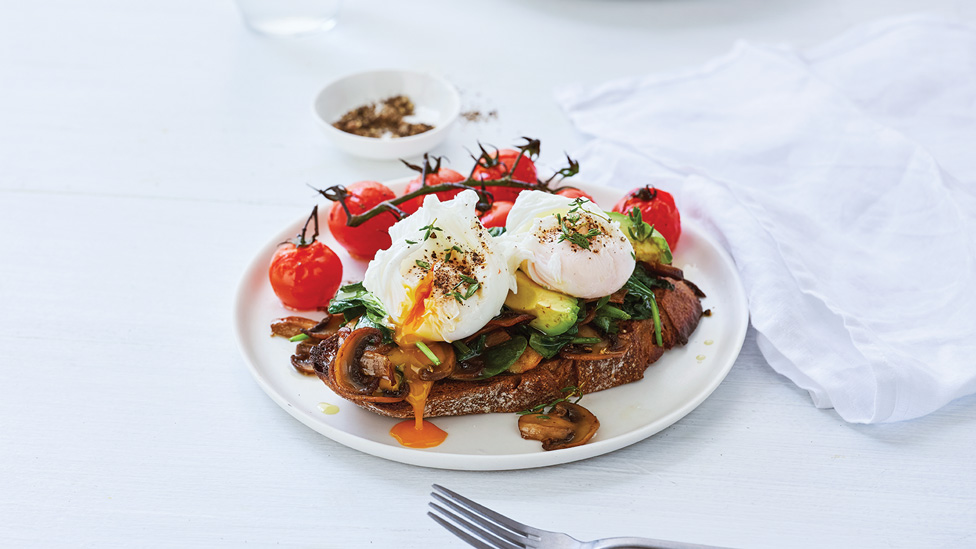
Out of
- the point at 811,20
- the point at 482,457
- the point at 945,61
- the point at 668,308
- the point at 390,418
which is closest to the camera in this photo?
the point at 482,457

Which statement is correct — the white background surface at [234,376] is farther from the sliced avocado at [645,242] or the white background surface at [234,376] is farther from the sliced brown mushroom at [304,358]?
the sliced avocado at [645,242]

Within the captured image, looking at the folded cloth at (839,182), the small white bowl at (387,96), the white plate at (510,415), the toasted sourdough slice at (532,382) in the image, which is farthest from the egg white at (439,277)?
the small white bowl at (387,96)

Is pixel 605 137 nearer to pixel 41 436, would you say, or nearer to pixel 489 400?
pixel 489 400

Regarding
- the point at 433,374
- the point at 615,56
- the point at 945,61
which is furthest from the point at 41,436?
the point at 945,61

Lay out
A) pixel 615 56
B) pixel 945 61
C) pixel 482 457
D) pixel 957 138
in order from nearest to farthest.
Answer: pixel 482 457 → pixel 957 138 → pixel 945 61 → pixel 615 56

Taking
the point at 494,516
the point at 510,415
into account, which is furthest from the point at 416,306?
the point at 494,516

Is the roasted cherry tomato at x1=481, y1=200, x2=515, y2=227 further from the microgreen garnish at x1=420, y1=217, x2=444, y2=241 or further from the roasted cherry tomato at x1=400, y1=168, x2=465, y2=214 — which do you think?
the microgreen garnish at x1=420, y1=217, x2=444, y2=241

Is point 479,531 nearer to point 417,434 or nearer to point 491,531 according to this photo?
point 491,531
